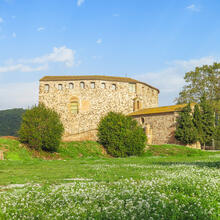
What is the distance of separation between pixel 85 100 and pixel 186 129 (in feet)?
69.5

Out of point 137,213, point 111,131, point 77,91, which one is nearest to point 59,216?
point 137,213

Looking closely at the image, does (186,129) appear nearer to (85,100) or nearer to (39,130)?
(85,100)

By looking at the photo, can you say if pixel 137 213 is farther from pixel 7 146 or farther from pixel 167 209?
pixel 7 146

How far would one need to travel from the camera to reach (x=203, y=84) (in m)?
48.2

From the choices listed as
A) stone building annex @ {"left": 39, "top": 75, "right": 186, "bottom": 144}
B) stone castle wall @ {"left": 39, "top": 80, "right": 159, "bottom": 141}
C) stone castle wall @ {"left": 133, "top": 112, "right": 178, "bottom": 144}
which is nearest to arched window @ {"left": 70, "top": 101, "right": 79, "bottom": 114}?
stone building annex @ {"left": 39, "top": 75, "right": 186, "bottom": 144}

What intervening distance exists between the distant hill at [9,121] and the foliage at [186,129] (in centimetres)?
4886

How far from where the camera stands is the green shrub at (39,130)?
2378 centimetres

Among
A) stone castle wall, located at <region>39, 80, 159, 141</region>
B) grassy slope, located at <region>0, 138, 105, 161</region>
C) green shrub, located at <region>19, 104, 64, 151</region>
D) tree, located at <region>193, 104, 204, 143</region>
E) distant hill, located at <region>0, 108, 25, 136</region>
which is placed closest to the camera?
grassy slope, located at <region>0, 138, 105, 161</region>

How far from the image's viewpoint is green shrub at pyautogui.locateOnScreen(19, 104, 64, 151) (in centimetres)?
2378

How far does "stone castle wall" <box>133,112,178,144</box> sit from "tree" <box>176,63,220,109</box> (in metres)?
9.94

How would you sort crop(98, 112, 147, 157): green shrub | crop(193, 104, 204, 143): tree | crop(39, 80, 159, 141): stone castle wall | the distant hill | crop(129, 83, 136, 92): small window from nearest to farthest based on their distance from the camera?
crop(98, 112, 147, 157): green shrub, crop(193, 104, 204, 143): tree, crop(39, 80, 159, 141): stone castle wall, crop(129, 83, 136, 92): small window, the distant hill

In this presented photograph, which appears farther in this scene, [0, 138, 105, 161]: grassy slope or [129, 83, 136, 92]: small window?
[129, 83, 136, 92]: small window

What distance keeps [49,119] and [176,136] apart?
22385mm

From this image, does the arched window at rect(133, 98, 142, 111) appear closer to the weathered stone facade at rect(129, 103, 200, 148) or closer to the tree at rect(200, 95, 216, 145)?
the weathered stone facade at rect(129, 103, 200, 148)
